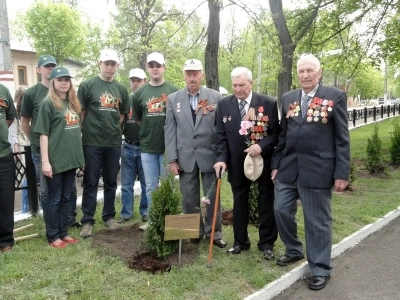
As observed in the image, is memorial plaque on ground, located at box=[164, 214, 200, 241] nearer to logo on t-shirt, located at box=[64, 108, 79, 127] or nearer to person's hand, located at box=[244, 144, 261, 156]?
person's hand, located at box=[244, 144, 261, 156]

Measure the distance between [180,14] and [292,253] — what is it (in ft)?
30.1

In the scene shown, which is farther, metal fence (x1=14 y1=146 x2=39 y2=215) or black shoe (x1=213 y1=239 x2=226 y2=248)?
metal fence (x1=14 y1=146 x2=39 y2=215)

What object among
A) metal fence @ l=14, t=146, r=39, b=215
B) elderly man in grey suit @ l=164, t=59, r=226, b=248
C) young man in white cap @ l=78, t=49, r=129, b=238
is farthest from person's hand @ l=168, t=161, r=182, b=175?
metal fence @ l=14, t=146, r=39, b=215

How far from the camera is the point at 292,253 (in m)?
4.68

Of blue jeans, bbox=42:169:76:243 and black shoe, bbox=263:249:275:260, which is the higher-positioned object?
blue jeans, bbox=42:169:76:243

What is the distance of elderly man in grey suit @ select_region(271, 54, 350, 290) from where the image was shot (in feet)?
13.3

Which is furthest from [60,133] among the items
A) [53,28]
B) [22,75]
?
[22,75]

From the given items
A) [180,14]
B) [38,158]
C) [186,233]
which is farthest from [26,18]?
[186,233]

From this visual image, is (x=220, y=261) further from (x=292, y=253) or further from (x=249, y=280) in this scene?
(x=292, y=253)

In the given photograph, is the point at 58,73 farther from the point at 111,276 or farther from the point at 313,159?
the point at 313,159

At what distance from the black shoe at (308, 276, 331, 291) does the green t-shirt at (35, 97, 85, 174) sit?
2.86 m

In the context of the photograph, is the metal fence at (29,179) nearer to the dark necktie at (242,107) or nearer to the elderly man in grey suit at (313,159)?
the dark necktie at (242,107)

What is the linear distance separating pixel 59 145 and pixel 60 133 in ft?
0.45

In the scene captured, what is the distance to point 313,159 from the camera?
13.6 ft
